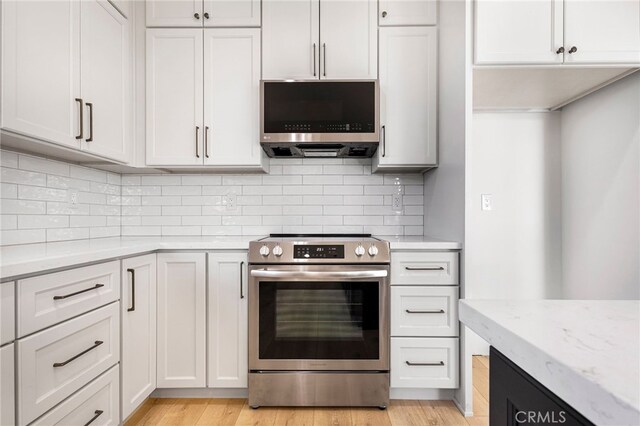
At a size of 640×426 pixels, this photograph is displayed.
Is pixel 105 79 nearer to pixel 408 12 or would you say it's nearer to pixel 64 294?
pixel 64 294

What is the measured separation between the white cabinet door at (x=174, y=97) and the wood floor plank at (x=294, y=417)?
1.58 meters

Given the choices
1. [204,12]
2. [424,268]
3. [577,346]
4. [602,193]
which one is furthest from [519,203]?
[204,12]

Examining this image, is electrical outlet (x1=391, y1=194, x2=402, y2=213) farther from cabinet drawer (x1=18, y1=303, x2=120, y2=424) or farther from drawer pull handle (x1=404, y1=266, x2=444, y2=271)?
cabinet drawer (x1=18, y1=303, x2=120, y2=424)

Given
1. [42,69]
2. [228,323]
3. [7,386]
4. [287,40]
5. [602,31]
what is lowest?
[228,323]

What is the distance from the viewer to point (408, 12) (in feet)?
7.09

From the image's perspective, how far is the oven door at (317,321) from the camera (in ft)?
6.25

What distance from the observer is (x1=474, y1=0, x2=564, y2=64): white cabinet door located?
1780 millimetres

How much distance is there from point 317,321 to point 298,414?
0.51m

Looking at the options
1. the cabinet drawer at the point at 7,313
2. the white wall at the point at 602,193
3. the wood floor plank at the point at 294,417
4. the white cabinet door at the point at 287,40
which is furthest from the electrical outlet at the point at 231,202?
the white wall at the point at 602,193

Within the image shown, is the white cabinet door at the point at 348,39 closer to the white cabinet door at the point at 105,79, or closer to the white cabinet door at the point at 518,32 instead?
the white cabinet door at the point at 518,32

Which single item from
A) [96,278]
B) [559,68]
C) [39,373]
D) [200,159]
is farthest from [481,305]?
[200,159]

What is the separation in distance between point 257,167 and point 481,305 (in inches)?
70.8

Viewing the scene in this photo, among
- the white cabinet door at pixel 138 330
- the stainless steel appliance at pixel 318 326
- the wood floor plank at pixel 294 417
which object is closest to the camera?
the white cabinet door at pixel 138 330

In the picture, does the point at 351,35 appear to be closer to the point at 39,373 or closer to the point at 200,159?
the point at 200,159
